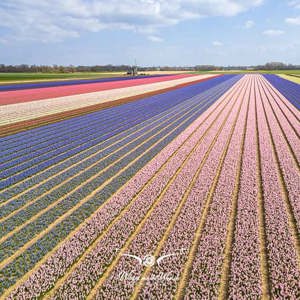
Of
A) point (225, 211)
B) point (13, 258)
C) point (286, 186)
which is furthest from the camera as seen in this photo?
point (286, 186)

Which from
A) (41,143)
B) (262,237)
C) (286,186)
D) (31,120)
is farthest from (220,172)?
(31,120)

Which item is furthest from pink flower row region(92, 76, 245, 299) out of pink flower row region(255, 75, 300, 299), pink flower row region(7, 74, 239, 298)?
pink flower row region(255, 75, 300, 299)

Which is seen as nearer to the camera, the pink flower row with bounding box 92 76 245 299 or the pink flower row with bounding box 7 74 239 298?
the pink flower row with bounding box 92 76 245 299

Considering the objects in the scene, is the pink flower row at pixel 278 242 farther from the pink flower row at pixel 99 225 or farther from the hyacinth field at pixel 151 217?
the pink flower row at pixel 99 225

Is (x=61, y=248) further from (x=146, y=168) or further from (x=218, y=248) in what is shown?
(x=146, y=168)

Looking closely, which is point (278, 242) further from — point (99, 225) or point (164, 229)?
point (99, 225)

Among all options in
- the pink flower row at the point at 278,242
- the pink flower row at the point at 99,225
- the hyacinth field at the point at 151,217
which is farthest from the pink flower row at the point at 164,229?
the pink flower row at the point at 278,242

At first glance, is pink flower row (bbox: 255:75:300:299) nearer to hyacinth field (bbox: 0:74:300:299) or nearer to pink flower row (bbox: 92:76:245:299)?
hyacinth field (bbox: 0:74:300:299)

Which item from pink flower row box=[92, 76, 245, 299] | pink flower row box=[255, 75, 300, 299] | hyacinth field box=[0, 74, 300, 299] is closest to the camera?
pink flower row box=[255, 75, 300, 299]
